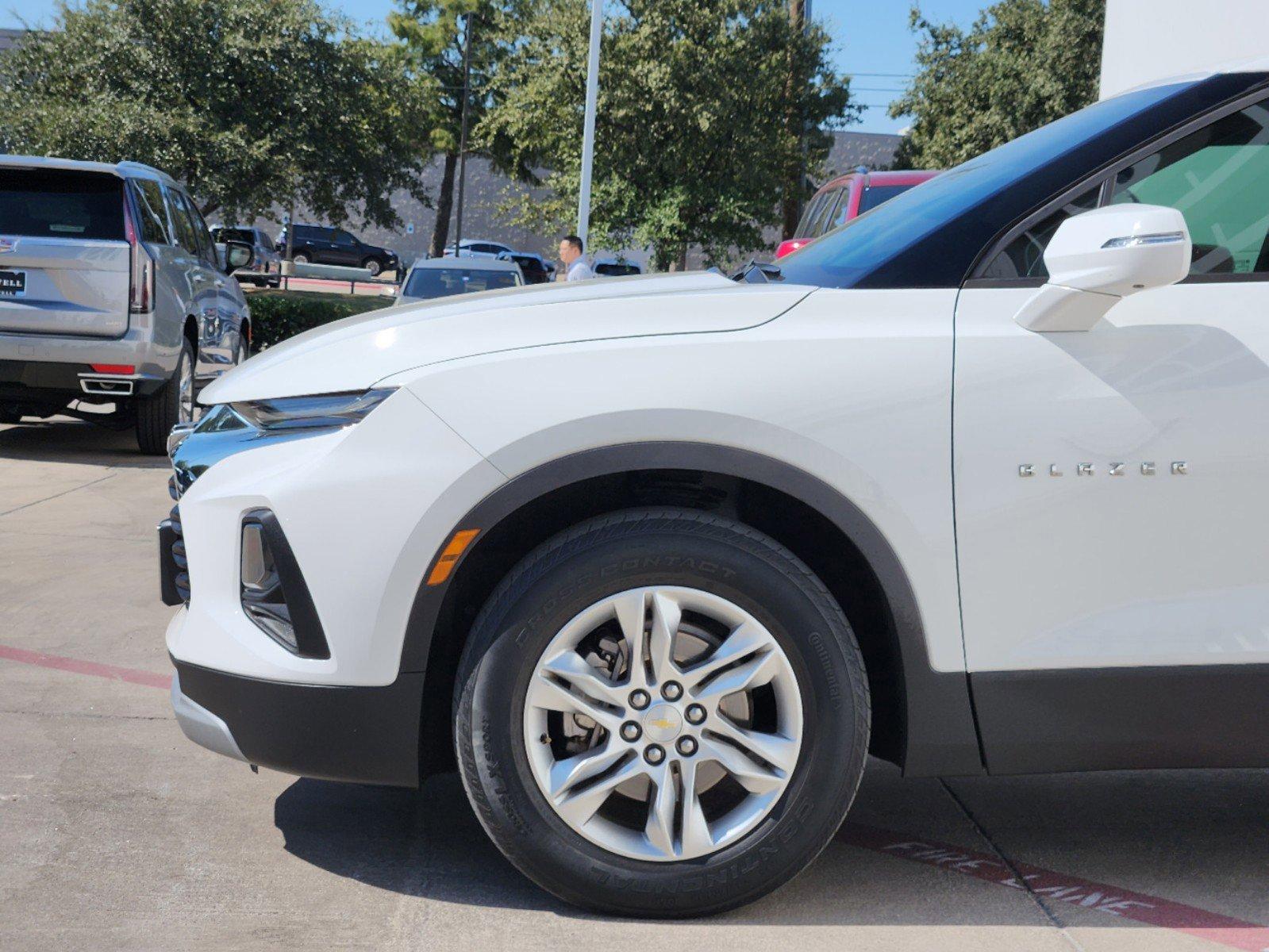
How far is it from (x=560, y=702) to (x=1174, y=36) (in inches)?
412

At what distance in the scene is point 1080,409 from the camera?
275 cm

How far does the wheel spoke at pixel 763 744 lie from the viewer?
2.76m

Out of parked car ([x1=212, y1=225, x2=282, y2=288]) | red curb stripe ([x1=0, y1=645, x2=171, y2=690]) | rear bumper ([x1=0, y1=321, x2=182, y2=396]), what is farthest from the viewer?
parked car ([x1=212, y1=225, x2=282, y2=288])

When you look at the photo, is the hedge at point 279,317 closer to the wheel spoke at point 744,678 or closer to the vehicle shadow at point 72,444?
the vehicle shadow at point 72,444

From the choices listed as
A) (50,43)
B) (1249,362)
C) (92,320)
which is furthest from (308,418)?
(50,43)

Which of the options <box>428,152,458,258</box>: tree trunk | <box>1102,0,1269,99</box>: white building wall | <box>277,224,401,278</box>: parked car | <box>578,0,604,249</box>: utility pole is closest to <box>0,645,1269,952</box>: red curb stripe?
<box>1102,0,1269,99</box>: white building wall

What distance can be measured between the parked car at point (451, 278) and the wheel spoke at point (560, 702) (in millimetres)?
12021

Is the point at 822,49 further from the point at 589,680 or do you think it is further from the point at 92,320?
the point at 589,680

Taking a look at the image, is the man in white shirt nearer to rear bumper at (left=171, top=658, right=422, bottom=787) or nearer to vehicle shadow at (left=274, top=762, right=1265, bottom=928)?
vehicle shadow at (left=274, top=762, right=1265, bottom=928)

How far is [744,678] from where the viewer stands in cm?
275

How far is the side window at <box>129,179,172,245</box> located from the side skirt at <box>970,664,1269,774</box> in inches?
298

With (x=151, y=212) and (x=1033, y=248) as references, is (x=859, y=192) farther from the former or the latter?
(x=1033, y=248)

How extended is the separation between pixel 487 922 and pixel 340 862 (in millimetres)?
487

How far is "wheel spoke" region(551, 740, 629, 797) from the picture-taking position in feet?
8.99
